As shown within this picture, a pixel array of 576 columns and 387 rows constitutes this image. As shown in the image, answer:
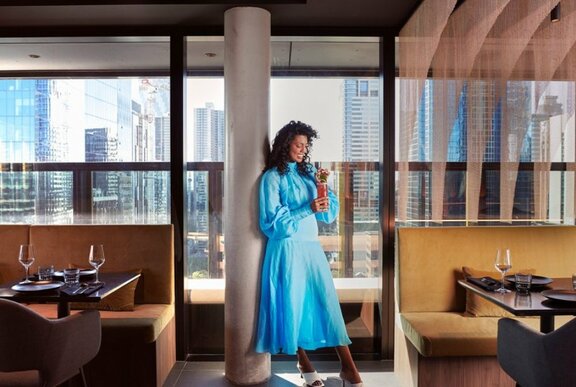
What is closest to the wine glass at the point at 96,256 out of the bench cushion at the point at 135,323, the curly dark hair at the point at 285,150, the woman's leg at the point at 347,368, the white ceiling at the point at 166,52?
→ the bench cushion at the point at 135,323

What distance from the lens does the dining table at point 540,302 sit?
2.07 metres

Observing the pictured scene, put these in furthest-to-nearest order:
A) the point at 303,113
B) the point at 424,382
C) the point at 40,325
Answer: the point at 303,113 < the point at 424,382 < the point at 40,325

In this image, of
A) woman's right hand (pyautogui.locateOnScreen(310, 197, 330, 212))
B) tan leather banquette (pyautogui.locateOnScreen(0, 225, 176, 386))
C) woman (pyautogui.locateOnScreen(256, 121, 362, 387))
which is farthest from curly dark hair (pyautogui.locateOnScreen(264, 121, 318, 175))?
tan leather banquette (pyautogui.locateOnScreen(0, 225, 176, 386))

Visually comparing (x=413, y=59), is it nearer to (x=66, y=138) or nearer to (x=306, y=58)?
(x=306, y=58)

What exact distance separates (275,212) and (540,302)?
1497 millimetres

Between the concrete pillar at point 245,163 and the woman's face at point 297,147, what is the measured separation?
0.68ft

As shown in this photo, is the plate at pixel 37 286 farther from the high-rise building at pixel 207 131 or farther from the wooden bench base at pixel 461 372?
the wooden bench base at pixel 461 372

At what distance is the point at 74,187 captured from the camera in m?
3.78

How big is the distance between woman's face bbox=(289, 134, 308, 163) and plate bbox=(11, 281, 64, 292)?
1.53 m

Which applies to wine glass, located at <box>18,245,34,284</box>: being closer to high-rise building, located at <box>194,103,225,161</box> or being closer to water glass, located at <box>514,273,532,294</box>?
high-rise building, located at <box>194,103,225,161</box>

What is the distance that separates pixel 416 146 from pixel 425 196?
0.42m

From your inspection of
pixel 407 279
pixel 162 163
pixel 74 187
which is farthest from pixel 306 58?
pixel 74 187

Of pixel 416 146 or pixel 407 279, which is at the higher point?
pixel 416 146

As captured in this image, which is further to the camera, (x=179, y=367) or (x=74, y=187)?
(x=74, y=187)
